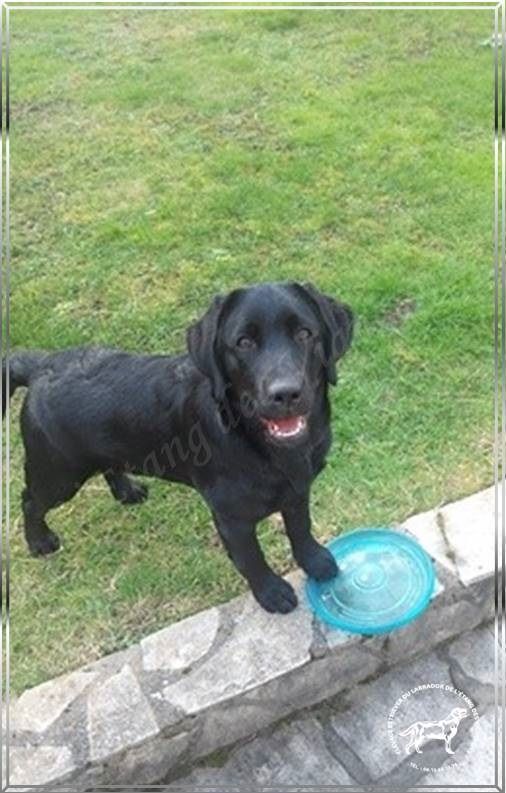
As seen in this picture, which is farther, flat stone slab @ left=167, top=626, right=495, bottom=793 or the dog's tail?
the dog's tail

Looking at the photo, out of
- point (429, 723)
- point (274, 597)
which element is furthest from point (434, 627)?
point (274, 597)

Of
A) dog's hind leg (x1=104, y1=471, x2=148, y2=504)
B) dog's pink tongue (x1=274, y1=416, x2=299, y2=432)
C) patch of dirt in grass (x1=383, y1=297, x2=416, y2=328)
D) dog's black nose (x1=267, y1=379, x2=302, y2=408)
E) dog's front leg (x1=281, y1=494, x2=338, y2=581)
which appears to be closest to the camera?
dog's black nose (x1=267, y1=379, x2=302, y2=408)

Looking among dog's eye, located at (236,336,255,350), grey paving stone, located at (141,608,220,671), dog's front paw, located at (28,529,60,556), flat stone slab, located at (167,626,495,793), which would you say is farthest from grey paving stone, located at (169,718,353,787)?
dog's eye, located at (236,336,255,350)

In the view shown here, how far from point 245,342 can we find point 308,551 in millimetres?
902

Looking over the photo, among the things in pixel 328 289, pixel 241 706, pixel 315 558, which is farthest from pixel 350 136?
pixel 241 706

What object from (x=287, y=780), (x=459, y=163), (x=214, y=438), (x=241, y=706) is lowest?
(x=287, y=780)

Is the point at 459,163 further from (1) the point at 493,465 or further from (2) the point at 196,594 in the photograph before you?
(2) the point at 196,594

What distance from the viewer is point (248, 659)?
9.21ft

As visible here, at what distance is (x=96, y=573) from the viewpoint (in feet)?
10.9

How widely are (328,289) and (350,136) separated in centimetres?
176

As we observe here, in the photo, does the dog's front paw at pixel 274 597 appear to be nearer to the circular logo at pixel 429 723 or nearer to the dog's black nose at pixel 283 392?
the circular logo at pixel 429 723

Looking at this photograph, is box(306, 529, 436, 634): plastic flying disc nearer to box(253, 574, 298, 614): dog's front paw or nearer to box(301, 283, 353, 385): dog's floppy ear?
box(253, 574, 298, 614): dog's front paw

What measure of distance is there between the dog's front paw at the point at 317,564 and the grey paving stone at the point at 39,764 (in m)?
0.97

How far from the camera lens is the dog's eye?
8.15 feet
